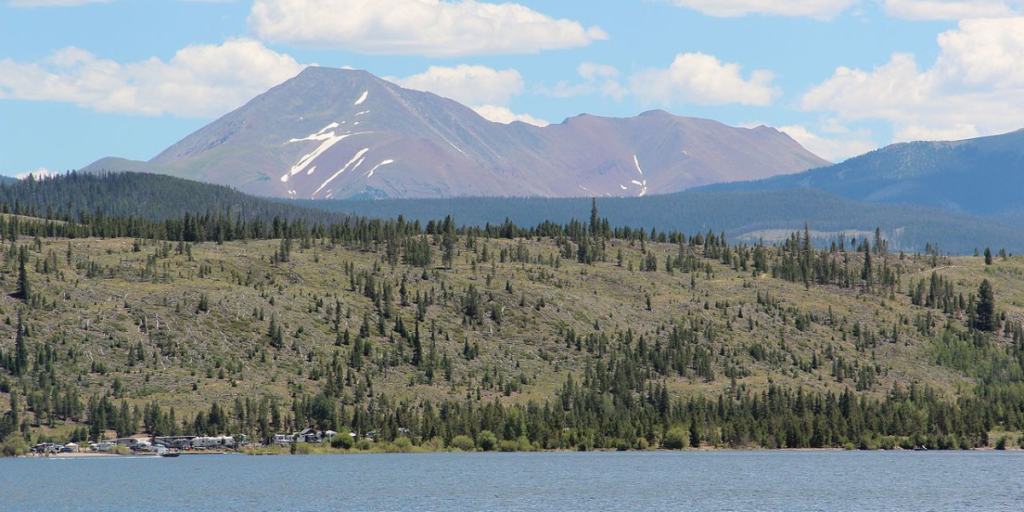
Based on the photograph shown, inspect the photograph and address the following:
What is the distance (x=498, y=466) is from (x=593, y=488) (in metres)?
39.3

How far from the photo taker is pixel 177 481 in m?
170

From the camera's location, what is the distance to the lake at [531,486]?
135 m

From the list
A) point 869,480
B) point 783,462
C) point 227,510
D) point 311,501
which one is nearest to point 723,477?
point 869,480

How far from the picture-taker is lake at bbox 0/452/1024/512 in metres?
135

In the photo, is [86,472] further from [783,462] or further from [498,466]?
[783,462]

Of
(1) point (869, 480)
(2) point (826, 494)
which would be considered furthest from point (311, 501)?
(1) point (869, 480)

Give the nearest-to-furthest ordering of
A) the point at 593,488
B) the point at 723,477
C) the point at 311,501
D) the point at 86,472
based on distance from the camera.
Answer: the point at 311,501 < the point at 593,488 < the point at 723,477 < the point at 86,472

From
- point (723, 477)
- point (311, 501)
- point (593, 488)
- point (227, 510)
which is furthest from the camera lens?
point (723, 477)

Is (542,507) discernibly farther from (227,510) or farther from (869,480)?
(869,480)

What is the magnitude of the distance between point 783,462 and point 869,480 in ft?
116

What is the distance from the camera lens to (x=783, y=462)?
650 ft

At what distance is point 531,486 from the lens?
6147 inches

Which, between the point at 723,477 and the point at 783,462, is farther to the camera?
the point at 783,462

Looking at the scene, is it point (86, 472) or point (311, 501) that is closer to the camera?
point (311, 501)
